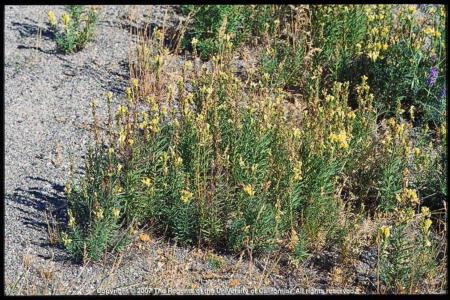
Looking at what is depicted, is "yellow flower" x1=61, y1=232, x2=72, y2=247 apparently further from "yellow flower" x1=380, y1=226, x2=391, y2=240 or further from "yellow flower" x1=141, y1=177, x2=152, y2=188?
"yellow flower" x1=380, y1=226, x2=391, y2=240

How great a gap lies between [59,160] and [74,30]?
71.3 inches

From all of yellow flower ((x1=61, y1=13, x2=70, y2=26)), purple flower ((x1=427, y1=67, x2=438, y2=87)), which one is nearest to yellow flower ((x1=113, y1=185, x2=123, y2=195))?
yellow flower ((x1=61, y1=13, x2=70, y2=26))

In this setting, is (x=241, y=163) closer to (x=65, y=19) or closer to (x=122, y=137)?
(x=122, y=137)

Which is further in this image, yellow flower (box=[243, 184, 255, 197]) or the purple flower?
the purple flower

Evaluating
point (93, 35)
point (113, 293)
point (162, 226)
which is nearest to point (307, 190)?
point (162, 226)

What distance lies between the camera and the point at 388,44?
696 centimetres

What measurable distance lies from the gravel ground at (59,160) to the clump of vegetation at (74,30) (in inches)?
3.5

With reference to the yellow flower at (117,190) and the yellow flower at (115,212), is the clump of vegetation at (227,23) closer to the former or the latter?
the yellow flower at (117,190)

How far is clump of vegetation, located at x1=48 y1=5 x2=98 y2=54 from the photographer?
7.11 m

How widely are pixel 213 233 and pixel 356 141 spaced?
4.90ft

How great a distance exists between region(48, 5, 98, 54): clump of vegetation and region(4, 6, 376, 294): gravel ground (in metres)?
0.09

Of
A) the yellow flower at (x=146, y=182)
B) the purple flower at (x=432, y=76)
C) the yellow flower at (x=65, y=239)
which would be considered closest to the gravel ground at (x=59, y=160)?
the yellow flower at (x=65, y=239)

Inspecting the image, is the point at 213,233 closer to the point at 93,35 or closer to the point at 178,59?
the point at 178,59
